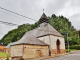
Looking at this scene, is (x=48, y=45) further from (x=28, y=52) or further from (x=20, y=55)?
(x=20, y=55)

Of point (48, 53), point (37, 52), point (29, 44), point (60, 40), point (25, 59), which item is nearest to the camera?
point (25, 59)

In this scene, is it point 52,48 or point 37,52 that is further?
point 52,48

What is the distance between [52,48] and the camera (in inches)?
958

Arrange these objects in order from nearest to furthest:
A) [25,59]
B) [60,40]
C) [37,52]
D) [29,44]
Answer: [25,59]
[29,44]
[37,52]
[60,40]

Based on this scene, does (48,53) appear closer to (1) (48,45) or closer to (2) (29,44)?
(1) (48,45)

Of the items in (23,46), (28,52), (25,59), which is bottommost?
(25,59)

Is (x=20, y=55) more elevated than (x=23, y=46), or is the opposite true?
(x=23, y=46)

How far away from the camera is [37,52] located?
21.1 m

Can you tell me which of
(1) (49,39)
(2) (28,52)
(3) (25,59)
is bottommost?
(3) (25,59)

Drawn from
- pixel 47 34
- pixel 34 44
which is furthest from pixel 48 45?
pixel 34 44

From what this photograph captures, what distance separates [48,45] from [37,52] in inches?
168

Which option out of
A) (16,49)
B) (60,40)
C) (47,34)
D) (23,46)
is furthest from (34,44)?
(60,40)

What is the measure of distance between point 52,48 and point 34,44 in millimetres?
6329

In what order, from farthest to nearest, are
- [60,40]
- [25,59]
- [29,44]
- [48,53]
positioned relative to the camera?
[60,40] < [48,53] < [29,44] < [25,59]
